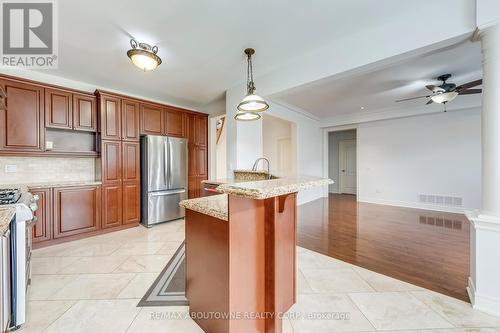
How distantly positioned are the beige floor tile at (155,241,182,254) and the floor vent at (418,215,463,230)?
4718 mm

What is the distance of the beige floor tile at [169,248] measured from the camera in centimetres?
276

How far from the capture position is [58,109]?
10.5 ft

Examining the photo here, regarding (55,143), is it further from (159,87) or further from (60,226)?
(159,87)

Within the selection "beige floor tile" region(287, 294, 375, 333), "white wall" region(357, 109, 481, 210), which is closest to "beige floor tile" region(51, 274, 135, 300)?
"beige floor tile" region(287, 294, 375, 333)

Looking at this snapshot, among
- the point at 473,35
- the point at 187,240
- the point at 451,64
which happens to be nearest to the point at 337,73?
the point at 473,35

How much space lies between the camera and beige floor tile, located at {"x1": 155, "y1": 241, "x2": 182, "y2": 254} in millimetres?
2764

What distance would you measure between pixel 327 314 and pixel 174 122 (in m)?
4.23

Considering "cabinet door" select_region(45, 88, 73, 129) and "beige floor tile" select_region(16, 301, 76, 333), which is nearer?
"beige floor tile" select_region(16, 301, 76, 333)

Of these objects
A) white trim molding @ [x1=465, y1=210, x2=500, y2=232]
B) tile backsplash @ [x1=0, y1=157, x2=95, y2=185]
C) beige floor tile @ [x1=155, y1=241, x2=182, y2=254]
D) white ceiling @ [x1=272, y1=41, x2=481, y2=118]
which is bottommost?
beige floor tile @ [x1=155, y1=241, x2=182, y2=254]

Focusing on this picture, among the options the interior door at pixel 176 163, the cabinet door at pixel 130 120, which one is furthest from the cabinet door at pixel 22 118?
the interior door at pixel 176 163

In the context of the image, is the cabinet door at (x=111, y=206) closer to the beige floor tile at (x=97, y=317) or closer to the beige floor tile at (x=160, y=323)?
the beige floor tile at (x=97, y=317)

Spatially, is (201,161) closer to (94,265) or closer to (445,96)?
(94,265)

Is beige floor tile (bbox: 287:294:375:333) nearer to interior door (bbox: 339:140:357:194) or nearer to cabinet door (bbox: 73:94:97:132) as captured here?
cabinet door (bbox: 73:94:97:132)

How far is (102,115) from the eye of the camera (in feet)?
11.5
